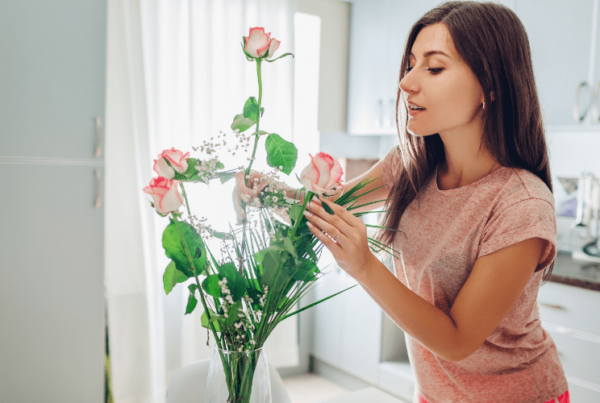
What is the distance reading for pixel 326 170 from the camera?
2.02ft

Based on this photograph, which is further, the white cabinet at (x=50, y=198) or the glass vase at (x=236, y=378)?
the white cabinet at (x=50, y=198)

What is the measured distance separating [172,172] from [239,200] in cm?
11

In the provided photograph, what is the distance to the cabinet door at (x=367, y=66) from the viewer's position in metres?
2.97

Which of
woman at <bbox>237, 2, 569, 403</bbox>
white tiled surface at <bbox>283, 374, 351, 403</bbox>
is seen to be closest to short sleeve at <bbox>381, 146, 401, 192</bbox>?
woman at <bbox>237, 2, 569, 403</bbox>

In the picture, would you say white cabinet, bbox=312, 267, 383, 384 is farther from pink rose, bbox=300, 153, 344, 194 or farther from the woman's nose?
pink rose, bbox=300, 153, 344, 194

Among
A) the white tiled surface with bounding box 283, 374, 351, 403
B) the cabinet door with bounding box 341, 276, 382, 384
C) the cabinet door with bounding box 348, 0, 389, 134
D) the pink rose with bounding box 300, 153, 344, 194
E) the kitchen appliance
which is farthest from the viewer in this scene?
the cabinet door with bounding box 348, 0, 389, 134

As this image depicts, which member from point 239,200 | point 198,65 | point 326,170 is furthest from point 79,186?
point 326,170

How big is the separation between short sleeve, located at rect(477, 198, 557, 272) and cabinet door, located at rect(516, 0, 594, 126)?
1.38m

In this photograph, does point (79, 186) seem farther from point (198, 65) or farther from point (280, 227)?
point (280, 227)

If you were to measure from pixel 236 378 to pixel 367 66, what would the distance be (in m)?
2.65

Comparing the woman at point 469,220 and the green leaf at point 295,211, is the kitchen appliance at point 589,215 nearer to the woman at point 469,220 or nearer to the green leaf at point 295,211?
the woman at point 469,220

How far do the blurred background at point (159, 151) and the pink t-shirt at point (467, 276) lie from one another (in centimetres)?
90

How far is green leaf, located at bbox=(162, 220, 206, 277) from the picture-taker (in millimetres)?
692

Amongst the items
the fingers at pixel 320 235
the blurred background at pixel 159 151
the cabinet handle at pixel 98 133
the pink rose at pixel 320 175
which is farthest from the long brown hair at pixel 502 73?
the cabinet handle at pixel 98 133
